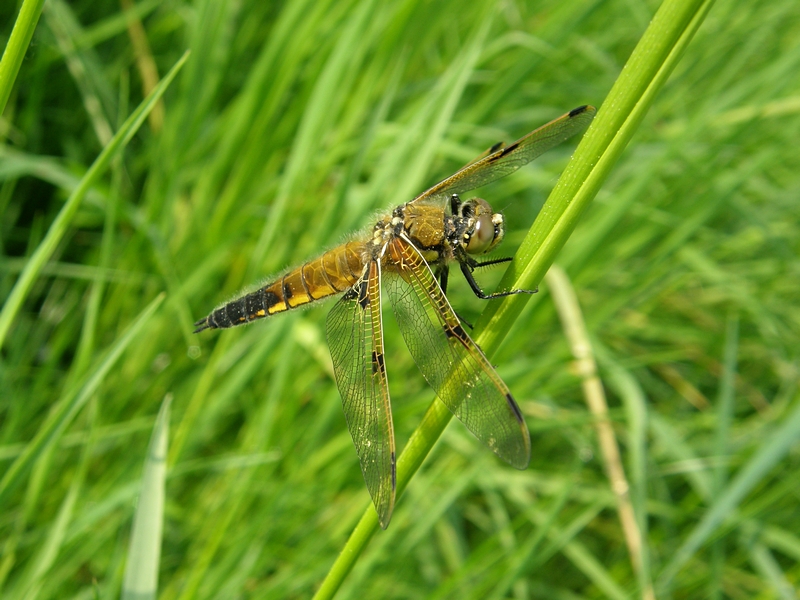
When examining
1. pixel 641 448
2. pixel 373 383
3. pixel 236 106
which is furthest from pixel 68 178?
pixel 641 448

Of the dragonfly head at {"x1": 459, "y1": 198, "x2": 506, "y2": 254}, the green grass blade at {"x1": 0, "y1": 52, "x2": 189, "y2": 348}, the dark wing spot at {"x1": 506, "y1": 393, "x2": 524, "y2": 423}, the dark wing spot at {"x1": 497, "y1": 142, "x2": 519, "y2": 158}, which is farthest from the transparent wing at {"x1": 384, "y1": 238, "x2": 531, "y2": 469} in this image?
the green grass blade at {"x1": 0, "y1": 52, "x2": 189, "y2": 348}

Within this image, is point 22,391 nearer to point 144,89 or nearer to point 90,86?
point 90,86

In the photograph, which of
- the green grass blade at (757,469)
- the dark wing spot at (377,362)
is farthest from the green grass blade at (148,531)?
the green grass blade at (757,469)

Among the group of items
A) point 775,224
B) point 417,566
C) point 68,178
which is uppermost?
point 68,178

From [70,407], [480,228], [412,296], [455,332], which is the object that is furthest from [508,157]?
[70,407]

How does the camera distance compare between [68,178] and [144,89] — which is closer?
[68,178]

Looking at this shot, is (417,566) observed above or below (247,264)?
below
